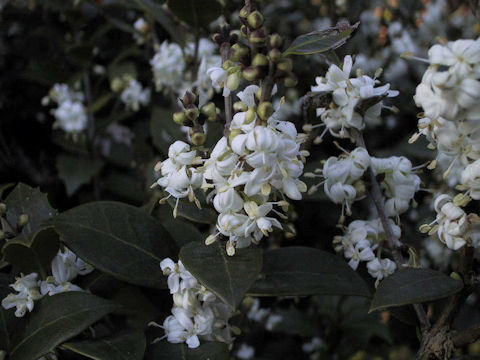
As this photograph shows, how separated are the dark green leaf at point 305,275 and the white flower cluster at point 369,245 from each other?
0.09ft

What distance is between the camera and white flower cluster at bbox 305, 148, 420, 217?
97 centimetres

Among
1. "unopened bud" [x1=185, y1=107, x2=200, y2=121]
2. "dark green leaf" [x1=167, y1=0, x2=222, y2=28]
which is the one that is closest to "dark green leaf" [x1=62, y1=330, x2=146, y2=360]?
"unopened bud" [x1=185, y1=107, x2=200, y2=121]

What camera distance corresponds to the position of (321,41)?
0.84 m

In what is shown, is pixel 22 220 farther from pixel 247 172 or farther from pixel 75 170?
pixel 75 170

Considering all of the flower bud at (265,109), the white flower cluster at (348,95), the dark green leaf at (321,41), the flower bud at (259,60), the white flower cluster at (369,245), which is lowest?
the white flower cluster at (369,245)

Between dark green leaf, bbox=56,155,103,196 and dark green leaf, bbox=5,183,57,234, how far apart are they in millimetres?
526

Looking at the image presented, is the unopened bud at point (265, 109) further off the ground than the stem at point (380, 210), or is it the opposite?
the unopened bud at point (265, 109)

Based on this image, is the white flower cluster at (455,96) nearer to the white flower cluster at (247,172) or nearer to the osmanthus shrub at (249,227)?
the osmanthus shrub at (249,227)

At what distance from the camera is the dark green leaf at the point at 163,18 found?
1548 mm

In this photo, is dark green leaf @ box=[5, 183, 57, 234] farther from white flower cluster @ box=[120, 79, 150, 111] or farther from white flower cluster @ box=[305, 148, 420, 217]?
white flower cluster @ box=[120, 79, 150, 111]

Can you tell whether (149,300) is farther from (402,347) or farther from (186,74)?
(402,347)

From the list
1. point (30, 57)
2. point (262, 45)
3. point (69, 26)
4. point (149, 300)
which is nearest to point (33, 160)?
point (30, 57)

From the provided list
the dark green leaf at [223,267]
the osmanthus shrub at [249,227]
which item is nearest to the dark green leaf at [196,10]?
the osmanthus shrub at [249,227]

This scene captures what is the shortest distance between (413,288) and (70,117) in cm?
131
